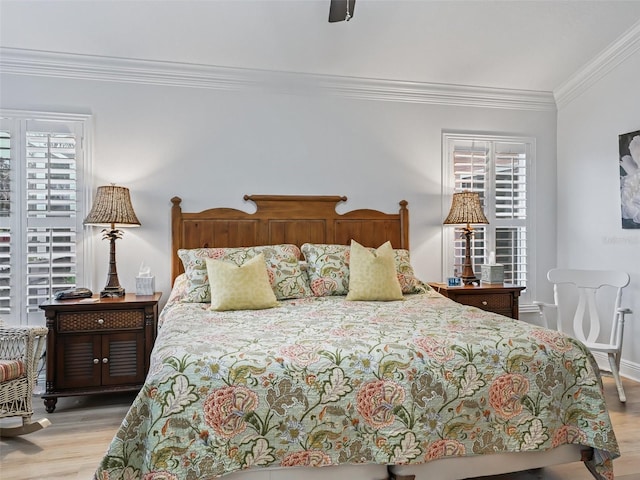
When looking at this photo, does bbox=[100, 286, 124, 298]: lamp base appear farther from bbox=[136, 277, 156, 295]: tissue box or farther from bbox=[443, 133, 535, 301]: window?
bbox=[443, 133, 535, 301]: window

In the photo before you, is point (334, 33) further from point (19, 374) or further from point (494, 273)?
point (19, 374)

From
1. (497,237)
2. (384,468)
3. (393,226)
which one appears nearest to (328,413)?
(384,468)

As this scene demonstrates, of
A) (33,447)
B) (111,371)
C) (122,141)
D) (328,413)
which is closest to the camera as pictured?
(328,413)

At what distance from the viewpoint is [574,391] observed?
199cm

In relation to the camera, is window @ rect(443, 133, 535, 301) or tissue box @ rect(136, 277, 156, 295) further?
window @ rect(443, 133, 535, 301)

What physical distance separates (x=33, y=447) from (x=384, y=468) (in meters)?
2.05

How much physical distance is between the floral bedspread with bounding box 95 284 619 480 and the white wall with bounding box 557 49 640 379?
2.28 meters

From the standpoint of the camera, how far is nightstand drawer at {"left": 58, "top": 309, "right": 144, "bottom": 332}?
3.07 meters

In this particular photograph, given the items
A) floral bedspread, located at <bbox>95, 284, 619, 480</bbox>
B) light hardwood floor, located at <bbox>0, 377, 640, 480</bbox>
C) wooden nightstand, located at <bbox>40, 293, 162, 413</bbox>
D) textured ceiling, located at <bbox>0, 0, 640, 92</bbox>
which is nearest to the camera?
floral bedspread, located at <bbox>95, 284, 619, 480</bbox>

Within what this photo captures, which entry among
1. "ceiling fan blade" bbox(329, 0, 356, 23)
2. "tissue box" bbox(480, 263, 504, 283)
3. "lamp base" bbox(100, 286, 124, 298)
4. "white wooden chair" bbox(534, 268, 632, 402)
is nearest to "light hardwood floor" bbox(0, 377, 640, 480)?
"white wooden chair" bbox(534, 268, 632, 402)

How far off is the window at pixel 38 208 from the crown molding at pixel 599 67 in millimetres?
4478

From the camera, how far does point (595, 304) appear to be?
3816 millimetres

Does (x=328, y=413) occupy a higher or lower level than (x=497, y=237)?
lower

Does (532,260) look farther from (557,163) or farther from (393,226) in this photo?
(393,226)
